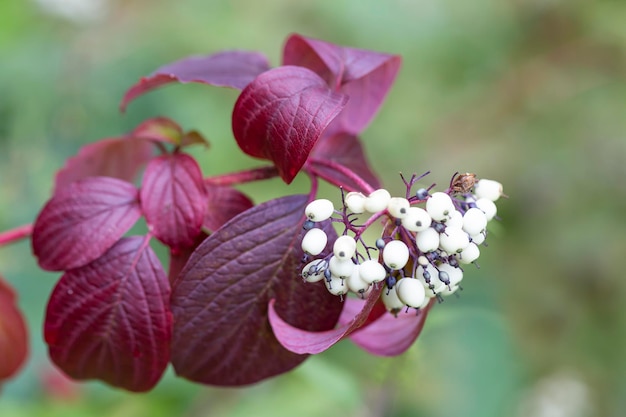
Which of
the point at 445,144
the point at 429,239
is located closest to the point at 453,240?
the point at 429,239

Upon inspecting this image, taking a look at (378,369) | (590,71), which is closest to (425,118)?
(590,71)

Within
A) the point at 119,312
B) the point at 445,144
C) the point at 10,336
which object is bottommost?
the point at 445,144

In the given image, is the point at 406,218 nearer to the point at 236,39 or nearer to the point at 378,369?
the point at 378,369

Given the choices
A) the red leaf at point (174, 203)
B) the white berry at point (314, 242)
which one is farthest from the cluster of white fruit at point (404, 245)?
the red leaf at point (174, 203)

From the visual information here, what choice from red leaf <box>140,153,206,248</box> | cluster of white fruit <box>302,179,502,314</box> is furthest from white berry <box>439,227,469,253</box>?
red leaf <box>140,153,206,248</box>

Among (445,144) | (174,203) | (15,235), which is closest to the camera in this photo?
(174,203)

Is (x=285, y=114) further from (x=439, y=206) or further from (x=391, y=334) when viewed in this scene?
(x=391, y=334)

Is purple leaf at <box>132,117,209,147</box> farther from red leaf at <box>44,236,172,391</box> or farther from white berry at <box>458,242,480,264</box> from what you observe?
white berry at <box>458,242,480,264</box>
